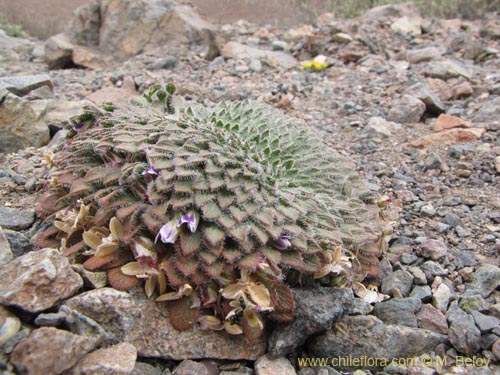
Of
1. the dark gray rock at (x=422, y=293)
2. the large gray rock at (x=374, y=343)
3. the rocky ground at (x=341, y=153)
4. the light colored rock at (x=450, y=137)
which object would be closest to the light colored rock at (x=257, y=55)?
the rocky ground at (x=341, y=153)

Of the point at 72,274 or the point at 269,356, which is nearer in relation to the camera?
the point at 72,274

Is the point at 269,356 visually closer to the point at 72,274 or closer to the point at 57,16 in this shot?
the point at 72,274

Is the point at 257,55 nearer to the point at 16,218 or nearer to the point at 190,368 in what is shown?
the point at 16,218

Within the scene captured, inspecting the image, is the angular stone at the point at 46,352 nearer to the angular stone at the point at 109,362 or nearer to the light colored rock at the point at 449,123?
the angular stone at the point at 109,362

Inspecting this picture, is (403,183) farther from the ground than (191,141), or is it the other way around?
(191,141)

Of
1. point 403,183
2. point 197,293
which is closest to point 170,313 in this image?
point 197,293
